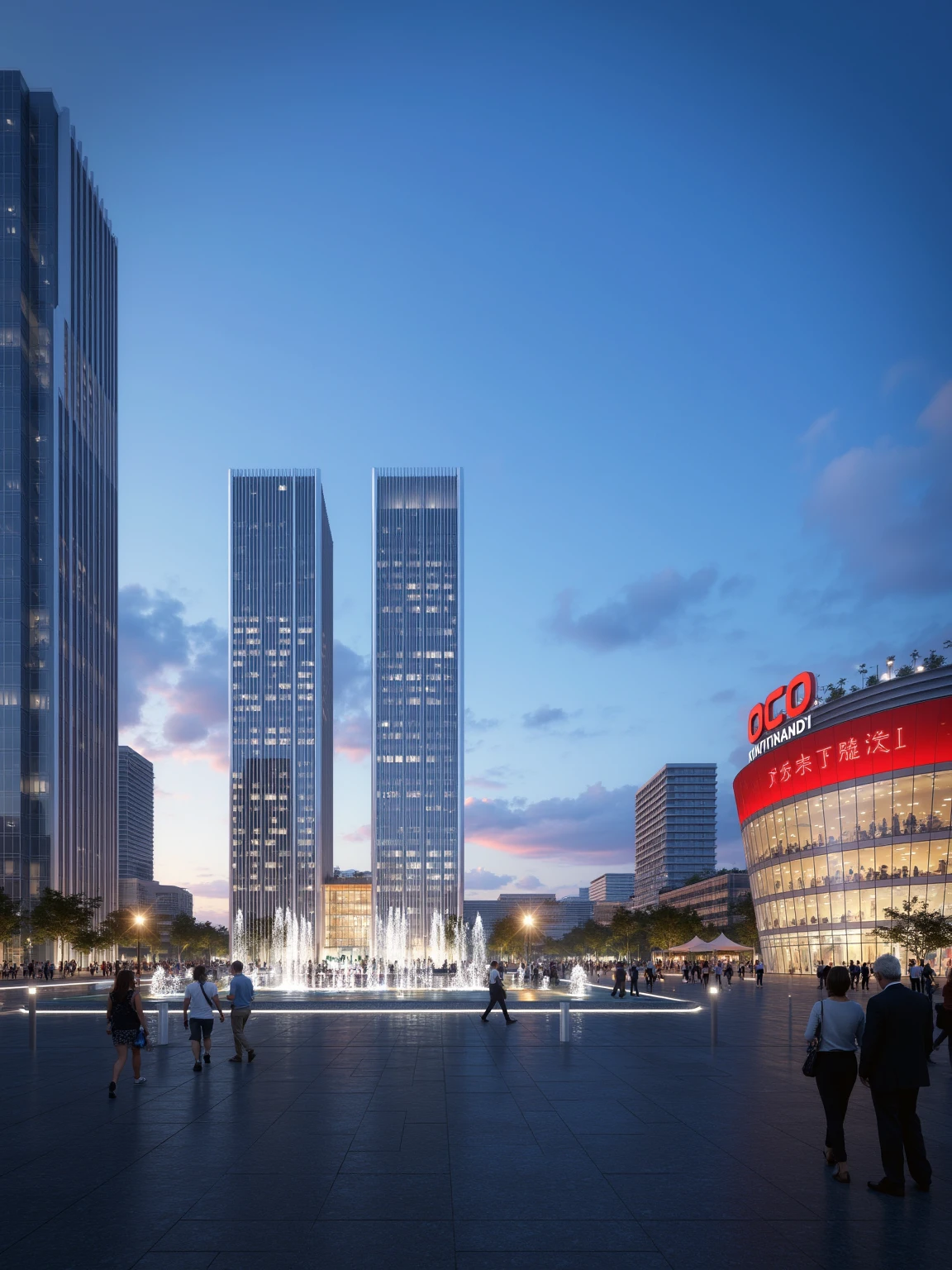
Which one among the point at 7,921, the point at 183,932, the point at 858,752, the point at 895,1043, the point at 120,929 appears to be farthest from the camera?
the point at 183,932

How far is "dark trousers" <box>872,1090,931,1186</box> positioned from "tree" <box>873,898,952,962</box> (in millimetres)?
55782

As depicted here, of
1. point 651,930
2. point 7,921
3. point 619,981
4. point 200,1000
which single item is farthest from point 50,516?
point 200,1000

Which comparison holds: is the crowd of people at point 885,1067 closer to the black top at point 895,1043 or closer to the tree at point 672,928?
the black top at point 895,1043

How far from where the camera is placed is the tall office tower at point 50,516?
109 metres

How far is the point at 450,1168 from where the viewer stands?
11.2 meters

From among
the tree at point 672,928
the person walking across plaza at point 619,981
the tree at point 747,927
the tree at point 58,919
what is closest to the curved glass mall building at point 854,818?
the person walking across plaza at point 619,981

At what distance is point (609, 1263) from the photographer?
7957 millimetres

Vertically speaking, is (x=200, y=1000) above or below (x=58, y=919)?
above

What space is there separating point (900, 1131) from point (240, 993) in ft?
44.1

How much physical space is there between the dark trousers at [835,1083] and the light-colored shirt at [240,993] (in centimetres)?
1229

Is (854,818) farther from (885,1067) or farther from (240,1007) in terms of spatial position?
(885,1067)

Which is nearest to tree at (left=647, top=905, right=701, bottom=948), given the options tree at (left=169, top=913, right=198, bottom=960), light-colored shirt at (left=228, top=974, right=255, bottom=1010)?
tree at (left=169, top=913, right=198, bottom=960)

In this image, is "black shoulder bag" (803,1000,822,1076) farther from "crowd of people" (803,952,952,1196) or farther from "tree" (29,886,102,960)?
"tree" (29,886,102,960)

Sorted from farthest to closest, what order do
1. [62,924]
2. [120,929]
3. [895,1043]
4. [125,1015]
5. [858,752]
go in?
[120,929], [62,924], [858,752], [125,1015], [895,1043]
